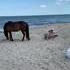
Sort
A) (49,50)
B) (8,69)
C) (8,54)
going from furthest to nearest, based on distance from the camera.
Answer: (49,50) → (8,54) → (8,69)

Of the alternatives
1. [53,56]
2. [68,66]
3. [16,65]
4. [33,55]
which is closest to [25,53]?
[33,55]

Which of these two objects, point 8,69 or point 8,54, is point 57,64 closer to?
point 8,69

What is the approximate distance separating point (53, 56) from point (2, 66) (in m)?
2.07

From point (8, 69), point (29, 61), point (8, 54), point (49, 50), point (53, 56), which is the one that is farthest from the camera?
point (49, 50)

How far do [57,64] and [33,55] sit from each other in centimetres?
165

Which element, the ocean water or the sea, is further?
the ocean water

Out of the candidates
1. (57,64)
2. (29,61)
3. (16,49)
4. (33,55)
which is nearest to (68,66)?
(57,64)

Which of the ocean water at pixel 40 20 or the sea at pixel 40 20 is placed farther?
the ocean water at pixel 40 20

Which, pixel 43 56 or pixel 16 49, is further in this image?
pixel 16 49

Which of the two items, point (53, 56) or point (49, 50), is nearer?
point (53, 56)

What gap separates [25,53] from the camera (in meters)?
9.54

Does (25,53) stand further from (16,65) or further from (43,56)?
(16,65)

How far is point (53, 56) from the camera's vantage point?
8.77m

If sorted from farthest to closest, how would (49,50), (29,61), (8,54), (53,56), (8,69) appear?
(49,50)
(8,54)
(53,56)
(29,61)
(8,69)
